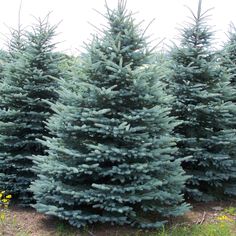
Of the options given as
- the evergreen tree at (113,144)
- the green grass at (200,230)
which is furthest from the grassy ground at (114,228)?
the evergreen tree at (113,144)

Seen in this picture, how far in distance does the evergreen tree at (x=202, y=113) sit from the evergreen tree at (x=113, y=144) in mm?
1176

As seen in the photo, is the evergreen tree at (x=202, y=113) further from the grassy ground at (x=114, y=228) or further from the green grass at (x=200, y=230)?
the green grass at (x=200, y=230)

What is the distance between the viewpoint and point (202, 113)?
6105 mm

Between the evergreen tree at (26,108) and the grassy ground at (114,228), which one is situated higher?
the evergreen tree at (26,108)

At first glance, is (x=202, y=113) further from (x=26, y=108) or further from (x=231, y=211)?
(x=26, y=108)

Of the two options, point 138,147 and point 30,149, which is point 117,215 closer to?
point 138,147

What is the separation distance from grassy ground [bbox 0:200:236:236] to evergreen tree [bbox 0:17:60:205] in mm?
580

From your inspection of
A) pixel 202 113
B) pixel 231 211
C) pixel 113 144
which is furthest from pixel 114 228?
pixel 202 113

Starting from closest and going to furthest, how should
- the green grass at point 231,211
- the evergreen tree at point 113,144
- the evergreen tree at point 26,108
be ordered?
1. the evergreen tree at point 113,144
2. the green grass at point 231,211
3. the evergreen tree at point 26,108

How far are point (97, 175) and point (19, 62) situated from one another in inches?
98.2

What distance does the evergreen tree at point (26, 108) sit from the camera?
578cm

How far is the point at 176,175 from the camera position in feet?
16.2

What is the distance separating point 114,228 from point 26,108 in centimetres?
261

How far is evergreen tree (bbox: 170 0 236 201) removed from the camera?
234 inches
